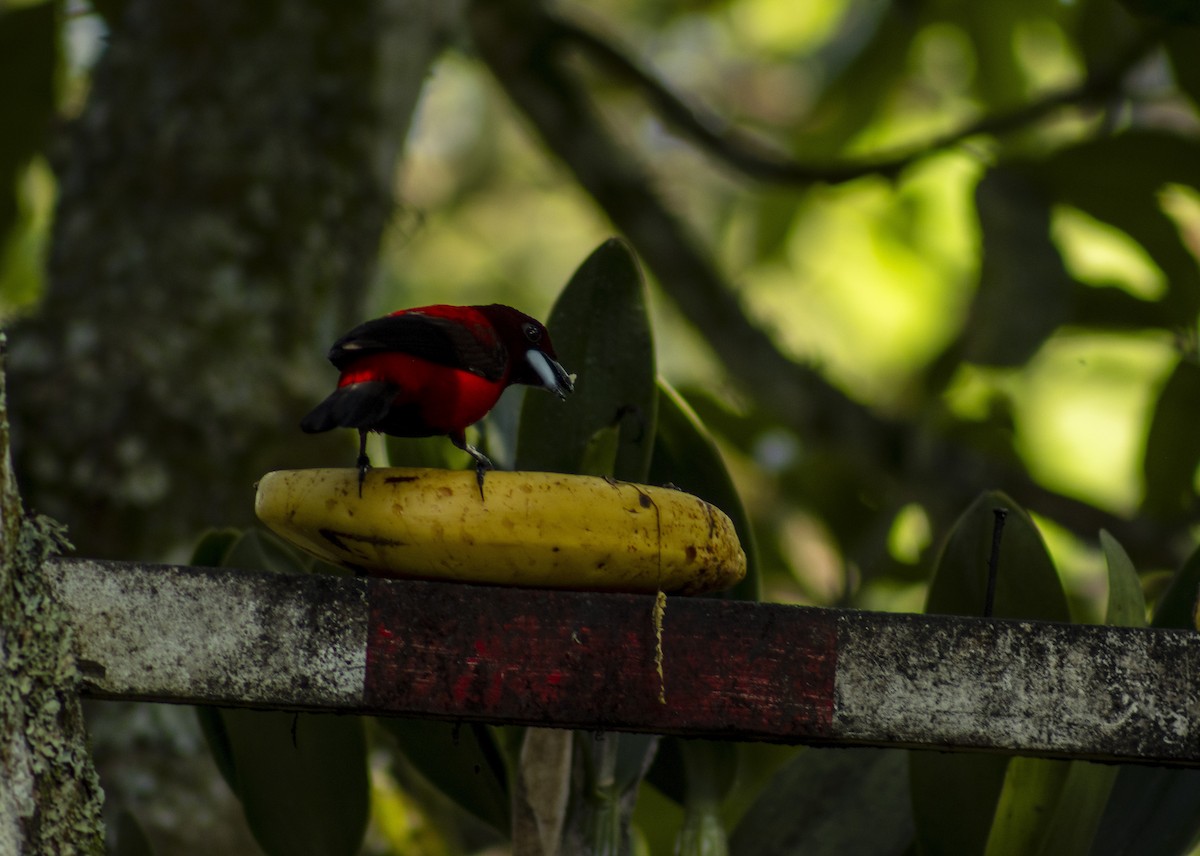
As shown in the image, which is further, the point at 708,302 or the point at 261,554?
the point at 708,302

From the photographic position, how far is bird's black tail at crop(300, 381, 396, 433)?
115cm

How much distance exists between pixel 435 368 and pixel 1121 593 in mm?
769

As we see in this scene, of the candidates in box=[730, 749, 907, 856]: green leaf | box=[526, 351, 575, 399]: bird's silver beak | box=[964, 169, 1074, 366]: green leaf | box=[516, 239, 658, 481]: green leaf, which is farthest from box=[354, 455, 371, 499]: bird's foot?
box=[964, 169, 1074, 366]: green leaf

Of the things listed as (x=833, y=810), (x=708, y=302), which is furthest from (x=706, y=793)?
(x=708, y=302)

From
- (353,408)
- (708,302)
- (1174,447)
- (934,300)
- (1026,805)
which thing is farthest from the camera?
(934,300)

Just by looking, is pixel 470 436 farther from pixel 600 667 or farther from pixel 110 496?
pixel 110 496

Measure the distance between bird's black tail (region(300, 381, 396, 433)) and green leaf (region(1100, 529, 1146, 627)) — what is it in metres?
0.78

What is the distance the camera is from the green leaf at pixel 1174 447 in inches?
109

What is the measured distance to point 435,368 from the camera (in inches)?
52.7

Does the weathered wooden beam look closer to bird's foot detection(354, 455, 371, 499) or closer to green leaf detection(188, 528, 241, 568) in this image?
bird's foot detection(354, 455, 371, 499)

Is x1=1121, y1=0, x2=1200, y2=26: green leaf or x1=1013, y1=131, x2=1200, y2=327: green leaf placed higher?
x1=1121, y1=0, x2=1200, y2=26: green leaf

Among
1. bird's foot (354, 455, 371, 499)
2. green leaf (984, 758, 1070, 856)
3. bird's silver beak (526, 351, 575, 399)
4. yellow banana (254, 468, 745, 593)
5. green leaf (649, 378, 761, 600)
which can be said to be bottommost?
green leaf (984, 758, 1070, 856)

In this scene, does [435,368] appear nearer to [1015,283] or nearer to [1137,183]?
[1015,283]

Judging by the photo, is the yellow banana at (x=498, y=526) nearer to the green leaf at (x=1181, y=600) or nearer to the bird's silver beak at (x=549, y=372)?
the bird's silver beak at (x=549, y=372)
